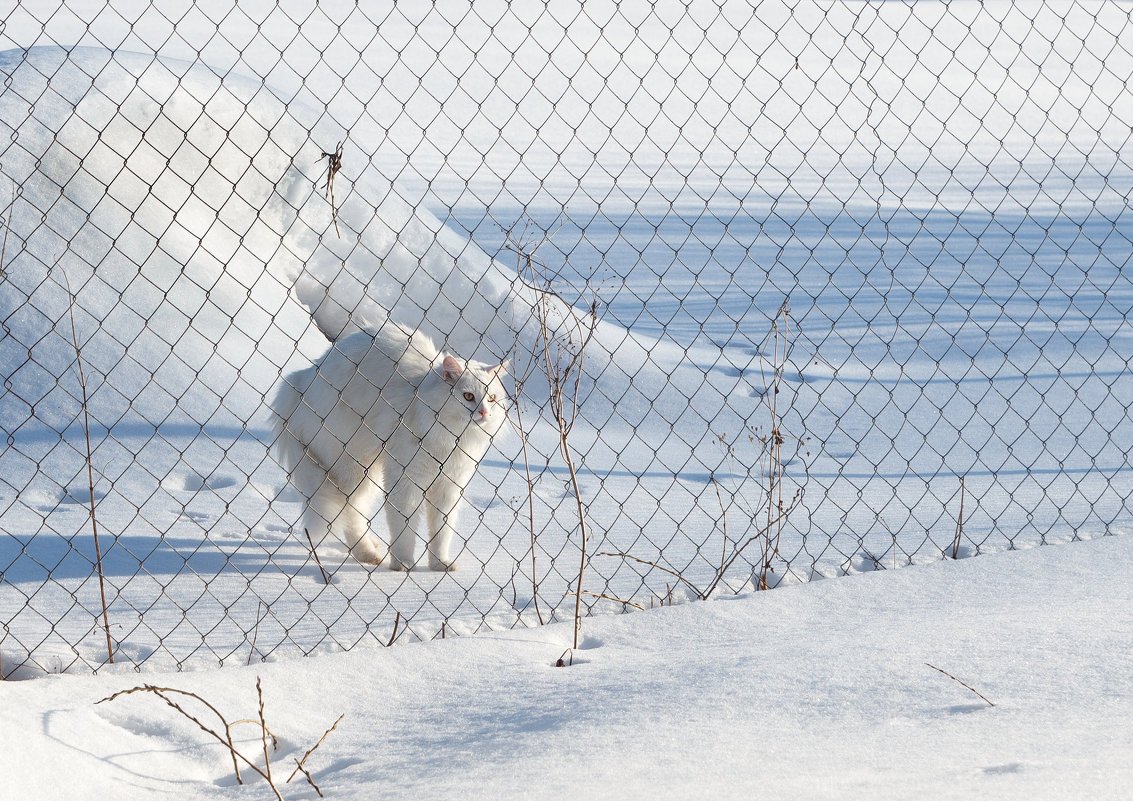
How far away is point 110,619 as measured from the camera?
3432 mm

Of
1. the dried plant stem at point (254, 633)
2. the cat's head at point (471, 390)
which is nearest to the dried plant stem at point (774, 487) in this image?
the cat's head at point (471, 390)

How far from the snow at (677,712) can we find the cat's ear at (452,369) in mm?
1405

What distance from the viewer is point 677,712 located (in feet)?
6.96

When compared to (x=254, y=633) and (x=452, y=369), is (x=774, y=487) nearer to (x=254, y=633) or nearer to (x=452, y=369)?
(x=452, y=369)

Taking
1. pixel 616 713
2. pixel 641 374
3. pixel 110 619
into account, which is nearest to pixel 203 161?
pixel 641 374

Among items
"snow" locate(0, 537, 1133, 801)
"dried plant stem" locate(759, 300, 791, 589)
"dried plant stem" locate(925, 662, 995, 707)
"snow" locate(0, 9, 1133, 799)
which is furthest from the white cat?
"dried plant stem" locate(925, 662, 995, 707)

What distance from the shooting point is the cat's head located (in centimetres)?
402

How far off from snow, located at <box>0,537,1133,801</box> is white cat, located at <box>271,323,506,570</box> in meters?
1.35

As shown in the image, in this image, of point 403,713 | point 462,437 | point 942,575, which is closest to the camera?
point 403,713

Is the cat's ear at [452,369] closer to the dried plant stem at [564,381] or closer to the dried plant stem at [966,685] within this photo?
the dried plant stem at [564,381]

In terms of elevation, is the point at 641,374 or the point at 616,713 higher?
the point at 641,374

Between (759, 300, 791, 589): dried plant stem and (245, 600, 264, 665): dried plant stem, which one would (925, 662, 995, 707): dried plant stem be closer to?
(759, 300, 791, 589): dried plant stem

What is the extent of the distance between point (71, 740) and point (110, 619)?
1382mm

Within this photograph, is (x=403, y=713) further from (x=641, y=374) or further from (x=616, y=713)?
(x=641, y=374)
